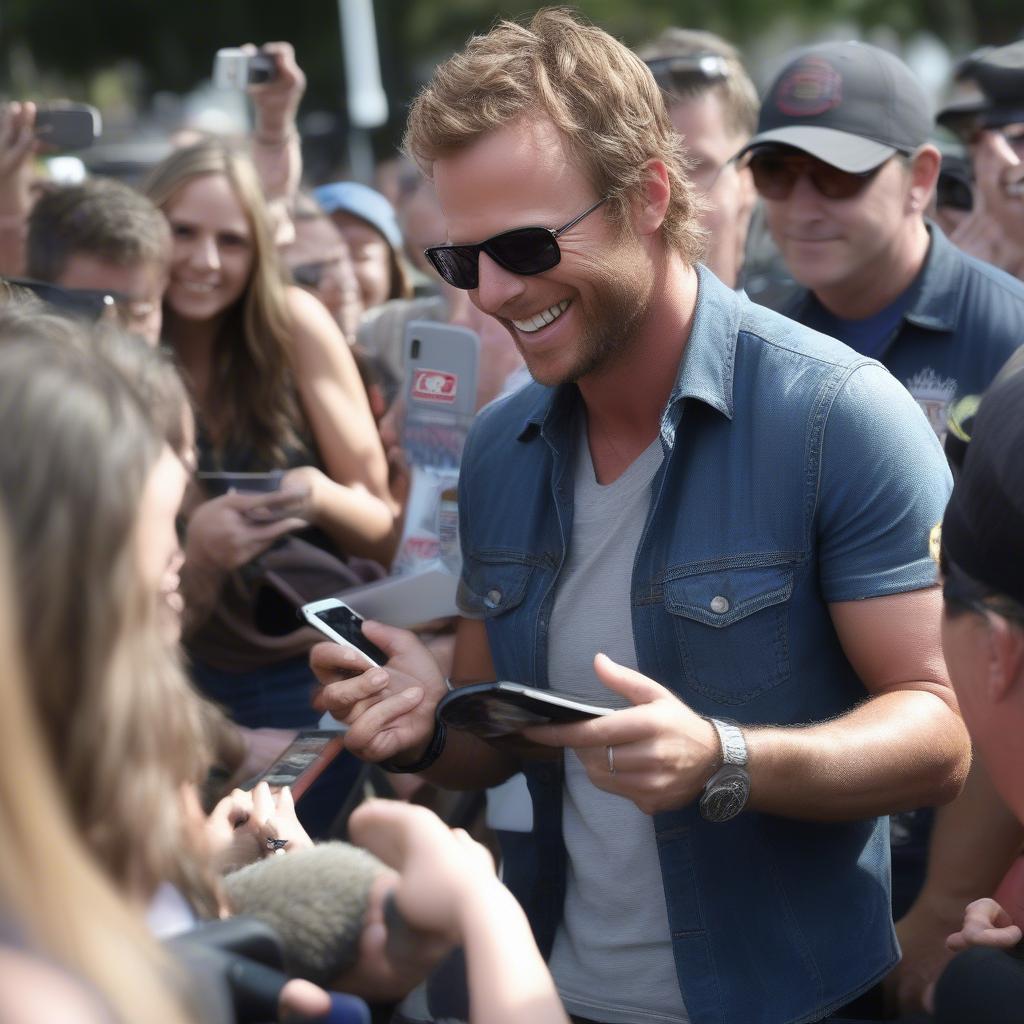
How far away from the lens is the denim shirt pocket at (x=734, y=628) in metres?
2.40

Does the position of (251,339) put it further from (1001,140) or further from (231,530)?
(1001,140)

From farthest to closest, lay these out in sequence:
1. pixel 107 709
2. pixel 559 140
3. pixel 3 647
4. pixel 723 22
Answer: pixel 723 22 → pixel 559 140 → pixel 107 709 → pixel 3 647

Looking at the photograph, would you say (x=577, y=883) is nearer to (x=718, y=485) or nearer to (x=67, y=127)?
(x=718, y=485)

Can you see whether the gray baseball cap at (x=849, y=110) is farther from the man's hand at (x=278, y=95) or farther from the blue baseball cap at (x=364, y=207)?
the blue baseball cap at (x=364, y=207)

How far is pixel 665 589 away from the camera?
2.47m

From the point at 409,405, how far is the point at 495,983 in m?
2.47

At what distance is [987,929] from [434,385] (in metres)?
2.14

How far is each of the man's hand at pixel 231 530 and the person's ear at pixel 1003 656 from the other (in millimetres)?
2315

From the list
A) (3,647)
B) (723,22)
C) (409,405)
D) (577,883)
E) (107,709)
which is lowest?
(723,22)

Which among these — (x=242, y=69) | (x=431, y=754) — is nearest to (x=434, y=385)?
(x=431, y=754)

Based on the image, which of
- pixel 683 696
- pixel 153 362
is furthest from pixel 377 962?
pixel 683 696

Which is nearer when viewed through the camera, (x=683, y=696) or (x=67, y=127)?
(x=683, y=696)

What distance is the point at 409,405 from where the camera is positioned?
12.7 ft

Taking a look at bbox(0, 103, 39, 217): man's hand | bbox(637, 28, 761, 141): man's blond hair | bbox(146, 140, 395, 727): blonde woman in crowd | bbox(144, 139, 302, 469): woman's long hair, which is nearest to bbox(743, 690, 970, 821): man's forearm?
bbox(146, 140, 395, 727): blonde woman in crowd
